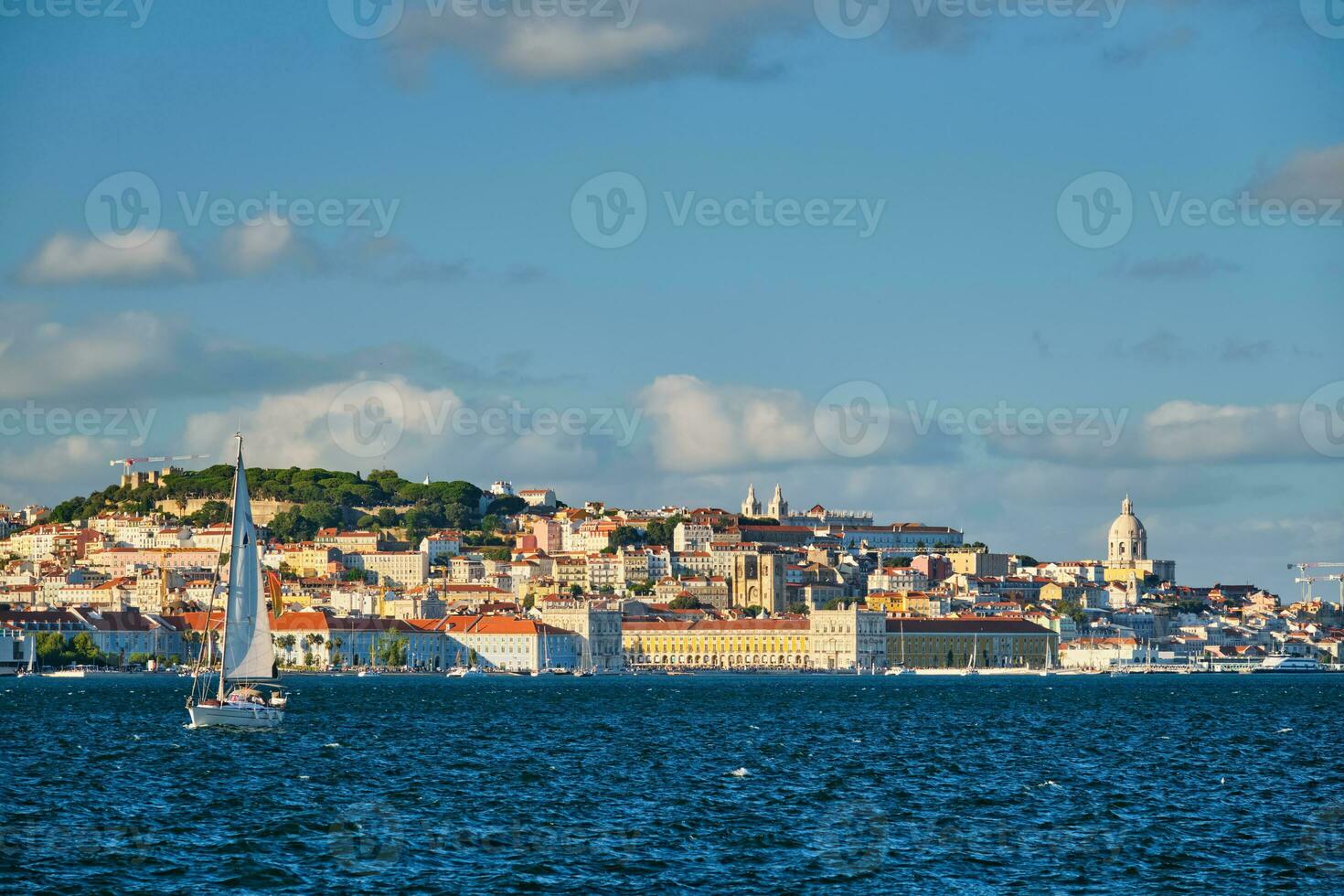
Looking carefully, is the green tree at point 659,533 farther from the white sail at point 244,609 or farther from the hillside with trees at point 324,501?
the white sail at point 244,609

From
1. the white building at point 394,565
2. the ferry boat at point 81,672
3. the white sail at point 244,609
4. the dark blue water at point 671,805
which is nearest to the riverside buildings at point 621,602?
the white building at point 394,565

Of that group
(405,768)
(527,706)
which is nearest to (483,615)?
(527,706)

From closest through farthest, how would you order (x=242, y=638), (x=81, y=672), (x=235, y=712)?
(x=242, y=638), (x=235, y=712), (x=81, y=672)

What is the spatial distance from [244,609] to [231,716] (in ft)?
9.61

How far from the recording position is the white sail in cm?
4347

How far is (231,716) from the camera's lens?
4575 cm

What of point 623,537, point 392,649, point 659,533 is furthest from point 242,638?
point 659,533

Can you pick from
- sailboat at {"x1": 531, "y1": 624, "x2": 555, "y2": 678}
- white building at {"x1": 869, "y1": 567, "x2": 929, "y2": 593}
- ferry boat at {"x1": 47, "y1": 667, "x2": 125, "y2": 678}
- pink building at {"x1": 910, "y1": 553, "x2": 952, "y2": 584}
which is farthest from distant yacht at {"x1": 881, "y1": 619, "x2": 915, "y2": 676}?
ferry boat at {"x1": 47, "y1": 667, "x2": 125, "y2": 678}

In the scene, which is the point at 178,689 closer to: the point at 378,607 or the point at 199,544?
the point at 378,607

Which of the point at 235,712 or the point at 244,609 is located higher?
the point at 244,609

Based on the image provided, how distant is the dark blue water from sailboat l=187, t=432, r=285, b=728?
56 centimetres

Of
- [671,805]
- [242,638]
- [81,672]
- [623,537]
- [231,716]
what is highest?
[623,537]

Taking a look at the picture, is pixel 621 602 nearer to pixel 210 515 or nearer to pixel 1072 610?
pixel 1072 610

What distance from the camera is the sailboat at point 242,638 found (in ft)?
143
